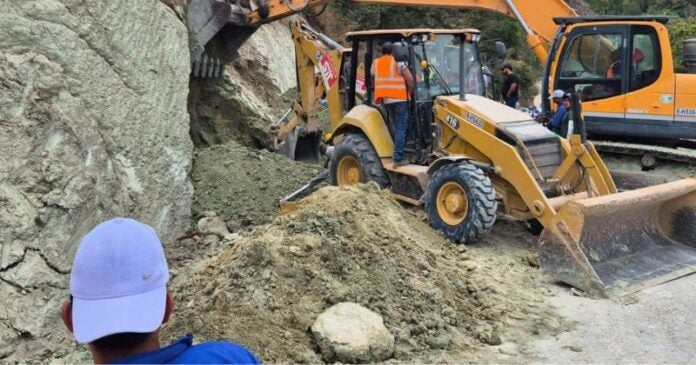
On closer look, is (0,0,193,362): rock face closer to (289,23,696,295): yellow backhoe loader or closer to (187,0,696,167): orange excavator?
(289,23,696,295): yellow backhoe loader

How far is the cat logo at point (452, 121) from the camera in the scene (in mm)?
7132

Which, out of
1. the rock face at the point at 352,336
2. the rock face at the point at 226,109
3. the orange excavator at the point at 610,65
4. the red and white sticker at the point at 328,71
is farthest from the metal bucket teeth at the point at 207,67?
the rock face at the point at 352,336

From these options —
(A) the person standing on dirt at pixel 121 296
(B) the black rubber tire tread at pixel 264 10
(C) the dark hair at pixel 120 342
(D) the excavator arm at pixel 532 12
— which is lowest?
(C) the dark hair at pixel 120 342

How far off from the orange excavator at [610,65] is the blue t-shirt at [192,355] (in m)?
7.86

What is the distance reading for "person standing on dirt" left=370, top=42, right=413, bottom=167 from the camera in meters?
7.33

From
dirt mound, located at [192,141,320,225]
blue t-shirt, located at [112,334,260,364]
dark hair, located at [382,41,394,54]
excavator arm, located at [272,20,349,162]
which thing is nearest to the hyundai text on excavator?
dark hair, located at [382,41,394,54]

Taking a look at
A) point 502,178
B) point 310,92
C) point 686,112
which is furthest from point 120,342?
point 310,92

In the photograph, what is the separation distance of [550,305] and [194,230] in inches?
157

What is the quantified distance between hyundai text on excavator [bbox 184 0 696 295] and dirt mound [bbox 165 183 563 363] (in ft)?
1.73

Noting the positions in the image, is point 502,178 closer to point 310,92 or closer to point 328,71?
point 328,71

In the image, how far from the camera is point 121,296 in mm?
1545

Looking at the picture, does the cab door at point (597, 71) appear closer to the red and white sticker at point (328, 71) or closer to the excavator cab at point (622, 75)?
the excavator cab at point (622, 75)

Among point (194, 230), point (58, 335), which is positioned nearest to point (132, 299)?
point (58, 335)

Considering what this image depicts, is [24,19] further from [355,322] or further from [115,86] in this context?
[355,322]
